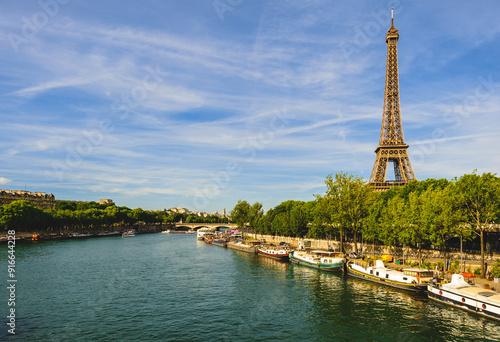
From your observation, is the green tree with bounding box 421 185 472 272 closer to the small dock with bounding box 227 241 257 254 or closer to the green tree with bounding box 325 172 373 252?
the green tree with bounding box 325 172 373 252

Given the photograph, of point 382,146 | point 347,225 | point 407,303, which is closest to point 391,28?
point 382,146

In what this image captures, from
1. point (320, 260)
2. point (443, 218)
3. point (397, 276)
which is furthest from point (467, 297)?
point (320, 260)

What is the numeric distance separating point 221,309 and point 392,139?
9856cm

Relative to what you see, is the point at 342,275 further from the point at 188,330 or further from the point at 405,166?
the point at 405,166

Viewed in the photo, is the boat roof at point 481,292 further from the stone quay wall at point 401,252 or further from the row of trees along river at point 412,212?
the stone quay wall at point 401,252

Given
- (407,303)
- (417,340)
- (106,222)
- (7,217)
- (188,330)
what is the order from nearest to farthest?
(417,340) → (188,330) → (407,303) → (7,217) → (106,222)

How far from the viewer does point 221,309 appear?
39.6m

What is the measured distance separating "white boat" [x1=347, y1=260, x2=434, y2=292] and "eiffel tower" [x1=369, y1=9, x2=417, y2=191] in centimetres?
5653

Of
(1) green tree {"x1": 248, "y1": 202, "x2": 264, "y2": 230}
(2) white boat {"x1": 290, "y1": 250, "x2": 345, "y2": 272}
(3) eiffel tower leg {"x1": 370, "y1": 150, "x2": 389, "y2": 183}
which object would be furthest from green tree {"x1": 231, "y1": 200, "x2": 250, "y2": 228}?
(2) white boat {"x1": 290, "y1": 250, "x2": 345, "y2": 272}

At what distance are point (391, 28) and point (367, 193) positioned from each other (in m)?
82.6

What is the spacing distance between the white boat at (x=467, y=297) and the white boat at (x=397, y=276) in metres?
2.69

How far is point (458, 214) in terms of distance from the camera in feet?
166

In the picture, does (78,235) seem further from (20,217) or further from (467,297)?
(467,297)

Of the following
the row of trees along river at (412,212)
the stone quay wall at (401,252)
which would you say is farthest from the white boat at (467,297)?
the stone quay wall at (401,252)
